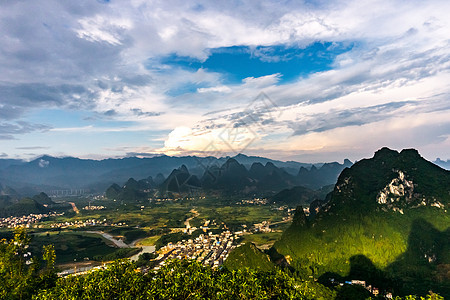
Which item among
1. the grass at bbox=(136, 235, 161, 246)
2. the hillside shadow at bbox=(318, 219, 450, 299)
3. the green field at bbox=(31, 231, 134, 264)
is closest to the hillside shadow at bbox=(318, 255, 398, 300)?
the hillside shadow at bbox=(318, 219, 450, 299)

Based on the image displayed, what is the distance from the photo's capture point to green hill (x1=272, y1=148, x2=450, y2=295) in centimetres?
7075

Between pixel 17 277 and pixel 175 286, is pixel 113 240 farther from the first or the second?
pixel 175 286

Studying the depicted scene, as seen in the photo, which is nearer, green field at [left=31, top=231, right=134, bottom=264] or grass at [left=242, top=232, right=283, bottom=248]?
green field at [left=31, top=231, right=134, bottom=264]

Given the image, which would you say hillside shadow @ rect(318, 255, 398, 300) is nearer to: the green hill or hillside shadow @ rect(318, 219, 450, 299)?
hillside shadow @ rect(318, 219, 450, 299)

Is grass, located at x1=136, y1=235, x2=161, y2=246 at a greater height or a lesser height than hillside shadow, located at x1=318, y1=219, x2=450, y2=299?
lesser

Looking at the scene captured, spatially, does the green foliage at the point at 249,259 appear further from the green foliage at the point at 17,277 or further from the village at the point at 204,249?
the green foliage at the point at 17,277

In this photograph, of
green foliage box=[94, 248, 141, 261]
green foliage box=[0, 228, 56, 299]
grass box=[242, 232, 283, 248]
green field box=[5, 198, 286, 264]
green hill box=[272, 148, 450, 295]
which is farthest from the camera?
grass box=[242, 232, 283, 248]

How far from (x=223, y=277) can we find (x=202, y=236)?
111 meters

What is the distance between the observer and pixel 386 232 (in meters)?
85.8

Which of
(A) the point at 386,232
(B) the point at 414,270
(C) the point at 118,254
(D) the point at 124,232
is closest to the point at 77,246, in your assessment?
(D) the point at 124,232

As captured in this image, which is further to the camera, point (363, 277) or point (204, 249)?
point (204, 249)

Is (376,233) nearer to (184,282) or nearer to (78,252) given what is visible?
(184,282)

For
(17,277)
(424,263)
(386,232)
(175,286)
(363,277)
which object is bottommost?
(363,277)

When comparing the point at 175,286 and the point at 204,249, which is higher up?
the point at 175,286
